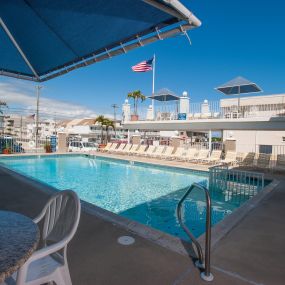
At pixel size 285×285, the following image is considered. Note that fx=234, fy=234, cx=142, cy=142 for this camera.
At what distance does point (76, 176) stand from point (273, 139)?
18.7 metres

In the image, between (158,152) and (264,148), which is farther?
(264,148)

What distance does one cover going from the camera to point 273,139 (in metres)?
21.5

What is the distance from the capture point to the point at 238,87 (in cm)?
1488

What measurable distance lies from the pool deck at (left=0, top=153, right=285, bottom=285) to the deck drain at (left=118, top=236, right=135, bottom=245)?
71 millimetres

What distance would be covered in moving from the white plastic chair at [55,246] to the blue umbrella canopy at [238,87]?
48.0 feet

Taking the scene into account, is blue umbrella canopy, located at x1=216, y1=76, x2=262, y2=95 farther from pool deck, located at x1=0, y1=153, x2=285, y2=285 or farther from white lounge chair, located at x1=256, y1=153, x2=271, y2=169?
pool deck, located at x1=0, y1=153, x2=285, y2=285

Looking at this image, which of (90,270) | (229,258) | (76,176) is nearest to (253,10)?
(76,176)

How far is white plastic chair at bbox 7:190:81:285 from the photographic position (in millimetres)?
1595

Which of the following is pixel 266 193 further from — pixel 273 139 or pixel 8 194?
pixel 273 139

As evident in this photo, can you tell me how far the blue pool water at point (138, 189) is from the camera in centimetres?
579

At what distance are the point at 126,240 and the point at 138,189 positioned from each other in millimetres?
5251

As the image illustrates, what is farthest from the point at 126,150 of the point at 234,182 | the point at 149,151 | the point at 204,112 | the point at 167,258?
the point at 167,258

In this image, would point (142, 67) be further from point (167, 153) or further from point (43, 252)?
point (43, 252)

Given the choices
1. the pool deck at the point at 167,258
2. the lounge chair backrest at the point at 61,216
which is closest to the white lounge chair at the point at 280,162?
the pool deck at the point at 167,258
